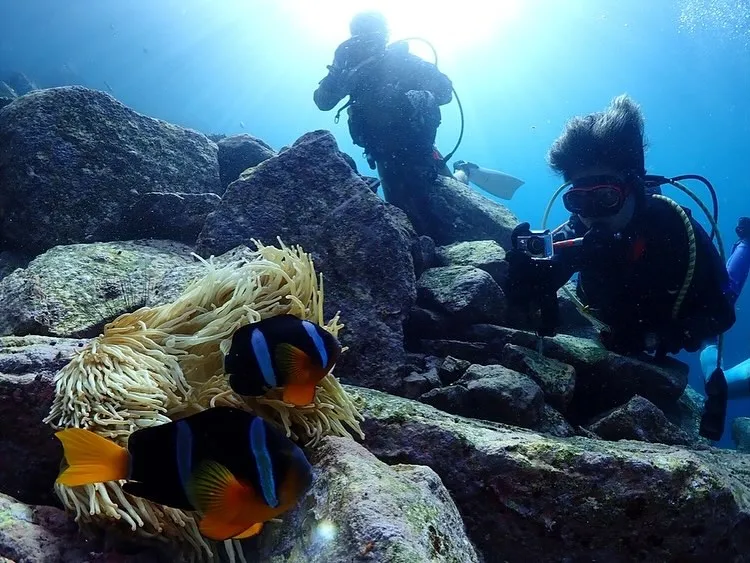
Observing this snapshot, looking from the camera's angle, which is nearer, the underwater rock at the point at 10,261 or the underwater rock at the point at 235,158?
the underwater rock at the point at 10,261

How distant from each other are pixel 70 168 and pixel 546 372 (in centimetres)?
449

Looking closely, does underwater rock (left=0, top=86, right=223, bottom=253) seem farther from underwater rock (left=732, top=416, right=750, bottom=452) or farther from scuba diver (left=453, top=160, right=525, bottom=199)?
scuba diver (left=453, top=160, right=525, bottom=199)

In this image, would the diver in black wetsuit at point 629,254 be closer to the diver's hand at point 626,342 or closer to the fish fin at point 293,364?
the diver's hand at point 626,342

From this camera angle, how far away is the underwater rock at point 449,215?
21.7ft

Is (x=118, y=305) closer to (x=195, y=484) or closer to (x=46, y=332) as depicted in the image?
(x=46, y=332)

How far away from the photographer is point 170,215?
425cm

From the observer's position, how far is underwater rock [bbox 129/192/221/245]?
424 cm

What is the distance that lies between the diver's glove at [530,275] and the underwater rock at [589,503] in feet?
8.41

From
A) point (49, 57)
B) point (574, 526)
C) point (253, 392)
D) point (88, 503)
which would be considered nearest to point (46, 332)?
point (88, 503)

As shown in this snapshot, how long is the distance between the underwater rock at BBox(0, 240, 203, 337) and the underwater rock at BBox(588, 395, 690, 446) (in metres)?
2.96

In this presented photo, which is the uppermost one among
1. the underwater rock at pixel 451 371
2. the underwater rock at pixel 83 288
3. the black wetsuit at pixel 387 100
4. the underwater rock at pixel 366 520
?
the black wetsuit at pixel 387 100

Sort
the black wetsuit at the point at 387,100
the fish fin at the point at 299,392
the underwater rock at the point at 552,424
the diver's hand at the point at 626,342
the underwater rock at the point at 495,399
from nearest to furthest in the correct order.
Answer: the fish fin at the point at 299,392 → the underwater rock at the point at 495,399 → the underwater rock at the point at 552,424 → the diver's hand at the point at 626,342 → the black wetsuit at the point at 387,100

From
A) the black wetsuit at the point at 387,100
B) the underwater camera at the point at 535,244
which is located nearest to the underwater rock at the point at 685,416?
the underwater camera at the point at 535,244

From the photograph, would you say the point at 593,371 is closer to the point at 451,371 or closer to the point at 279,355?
the point at 451,371
